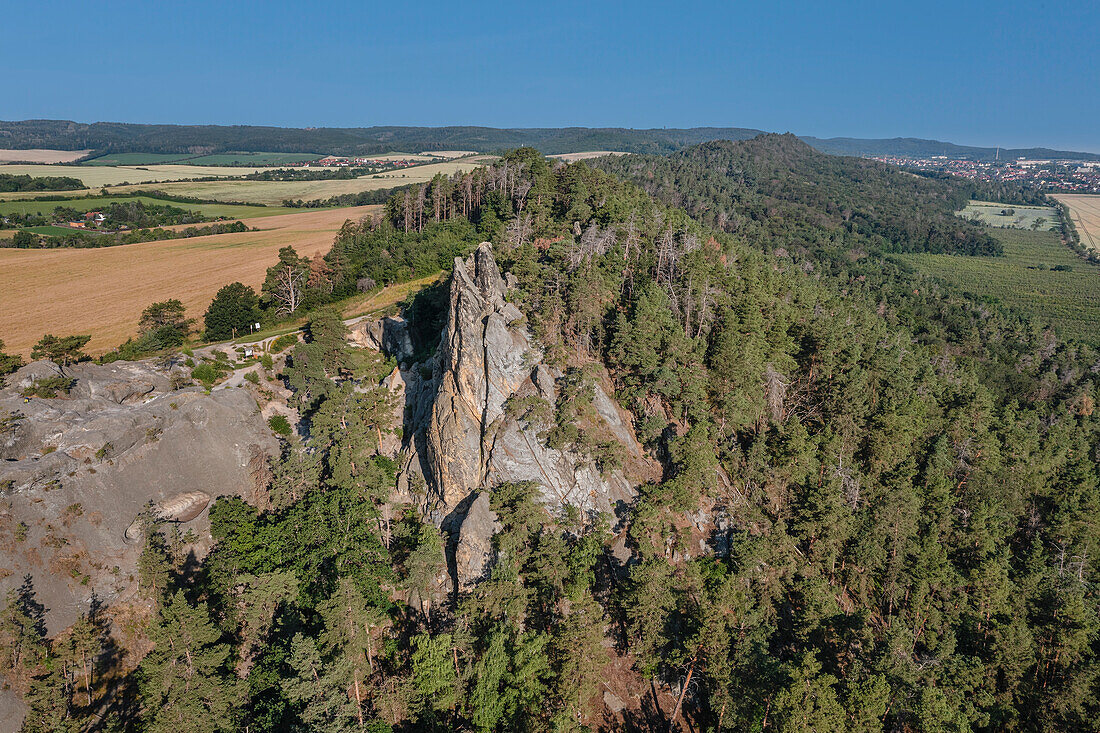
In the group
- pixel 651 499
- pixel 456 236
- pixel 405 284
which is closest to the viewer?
pixel 651 499

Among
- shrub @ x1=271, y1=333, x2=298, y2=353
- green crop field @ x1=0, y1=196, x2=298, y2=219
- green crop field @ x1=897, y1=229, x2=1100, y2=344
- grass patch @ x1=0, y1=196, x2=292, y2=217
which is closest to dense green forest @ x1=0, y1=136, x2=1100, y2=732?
shrub @ x1=271, y1=333, x2=298, y2=353

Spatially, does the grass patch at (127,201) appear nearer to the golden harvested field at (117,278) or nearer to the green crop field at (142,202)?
the green crop field at (142,202)

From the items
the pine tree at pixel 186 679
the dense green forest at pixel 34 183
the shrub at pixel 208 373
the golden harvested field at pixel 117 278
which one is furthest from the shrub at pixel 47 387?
the dense green forest at pixel 34 183

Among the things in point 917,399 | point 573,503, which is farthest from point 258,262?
point 917,399

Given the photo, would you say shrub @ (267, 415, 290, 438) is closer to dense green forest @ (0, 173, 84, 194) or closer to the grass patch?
the grass patch

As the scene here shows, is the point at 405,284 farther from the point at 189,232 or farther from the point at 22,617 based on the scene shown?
the point at 189,232

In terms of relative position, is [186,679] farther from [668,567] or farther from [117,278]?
[117,278]

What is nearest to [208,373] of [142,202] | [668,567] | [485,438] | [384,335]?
[384,335]
